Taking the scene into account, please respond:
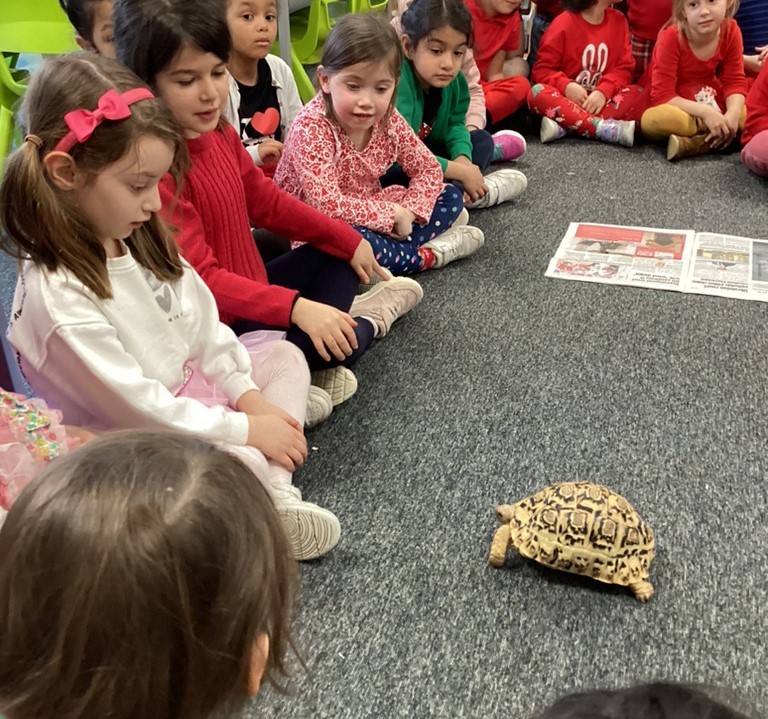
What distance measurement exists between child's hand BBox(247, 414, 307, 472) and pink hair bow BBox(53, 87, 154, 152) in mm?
416

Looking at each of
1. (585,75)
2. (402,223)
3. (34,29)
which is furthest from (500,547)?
(585,75)

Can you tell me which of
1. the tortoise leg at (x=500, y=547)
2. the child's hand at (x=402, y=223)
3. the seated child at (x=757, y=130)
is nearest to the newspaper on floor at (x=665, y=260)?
the child's hand at (x=402, y=223)

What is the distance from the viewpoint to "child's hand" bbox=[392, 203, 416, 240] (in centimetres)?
176

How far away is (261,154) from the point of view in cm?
170

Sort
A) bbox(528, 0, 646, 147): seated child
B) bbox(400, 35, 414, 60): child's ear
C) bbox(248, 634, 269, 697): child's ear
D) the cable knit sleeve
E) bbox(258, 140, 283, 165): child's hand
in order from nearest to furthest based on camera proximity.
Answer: bbox(248, 634, 269, 697): child's ear → the cable knit sleeve → bbox(258, 140, 283, 165): child's hand → bbox(400, 35, 414, 60): child's ear → bbox(528, 0, 646, 147): seated child

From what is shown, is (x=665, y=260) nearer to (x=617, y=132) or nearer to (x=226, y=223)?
(x=617, y=132)

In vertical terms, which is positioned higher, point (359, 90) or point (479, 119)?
point (359, 90)

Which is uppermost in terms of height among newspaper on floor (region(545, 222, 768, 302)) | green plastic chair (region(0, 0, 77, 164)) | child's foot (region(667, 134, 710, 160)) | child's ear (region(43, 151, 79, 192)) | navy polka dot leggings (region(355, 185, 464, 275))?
child's ear (region(43, 151, 79, 192))

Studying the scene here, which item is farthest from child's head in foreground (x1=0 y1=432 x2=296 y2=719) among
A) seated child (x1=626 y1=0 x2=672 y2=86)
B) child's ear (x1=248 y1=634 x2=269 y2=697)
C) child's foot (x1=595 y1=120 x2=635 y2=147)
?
seated child (x1=626 y1=0 x2=672 y2=86)

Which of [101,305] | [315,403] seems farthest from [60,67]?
[315,403]

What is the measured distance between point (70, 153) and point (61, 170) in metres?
0.02

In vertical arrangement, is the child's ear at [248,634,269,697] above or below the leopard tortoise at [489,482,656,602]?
above

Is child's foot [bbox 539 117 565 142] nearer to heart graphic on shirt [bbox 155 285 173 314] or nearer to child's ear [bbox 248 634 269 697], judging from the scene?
heart graphic on shirt [bbox 155 285 173 314]

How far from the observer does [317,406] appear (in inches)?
51.9
